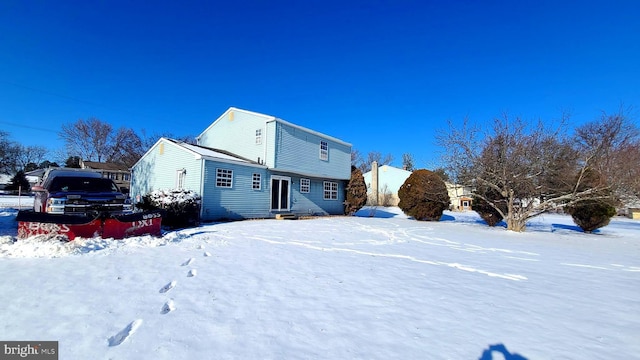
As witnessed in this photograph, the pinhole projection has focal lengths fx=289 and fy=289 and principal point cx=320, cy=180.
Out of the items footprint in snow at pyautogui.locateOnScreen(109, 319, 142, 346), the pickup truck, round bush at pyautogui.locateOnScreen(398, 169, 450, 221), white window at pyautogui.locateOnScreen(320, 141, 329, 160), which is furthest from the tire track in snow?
round bush at pyautogui.locateOnScreen(398, 169, 450, 221)

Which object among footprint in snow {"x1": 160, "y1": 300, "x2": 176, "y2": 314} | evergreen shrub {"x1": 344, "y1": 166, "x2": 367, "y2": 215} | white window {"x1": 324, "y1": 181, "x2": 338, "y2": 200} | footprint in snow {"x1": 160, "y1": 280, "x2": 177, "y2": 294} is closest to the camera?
footprint in snow {"x1": 160, "y1": 300, "x2": 176, "y2": 314}

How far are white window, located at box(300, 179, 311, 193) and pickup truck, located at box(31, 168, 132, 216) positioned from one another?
9.87m

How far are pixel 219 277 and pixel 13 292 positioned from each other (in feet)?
7.94

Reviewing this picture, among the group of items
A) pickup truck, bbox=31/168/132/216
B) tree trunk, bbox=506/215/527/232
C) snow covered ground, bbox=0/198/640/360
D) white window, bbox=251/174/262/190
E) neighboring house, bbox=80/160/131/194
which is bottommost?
snow covered ground, bbox=0/198/640/360

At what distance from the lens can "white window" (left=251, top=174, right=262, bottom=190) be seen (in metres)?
15.0

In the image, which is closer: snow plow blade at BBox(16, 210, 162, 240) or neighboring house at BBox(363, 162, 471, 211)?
snow plow blade at BBox(16, 210, 162, 240)

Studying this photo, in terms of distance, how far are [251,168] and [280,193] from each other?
2.48m

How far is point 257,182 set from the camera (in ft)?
Answer: 49.9

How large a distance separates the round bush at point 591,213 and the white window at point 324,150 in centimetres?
1292

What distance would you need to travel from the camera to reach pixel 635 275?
18.5ft

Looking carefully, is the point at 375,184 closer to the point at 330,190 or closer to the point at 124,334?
the point at 330,190

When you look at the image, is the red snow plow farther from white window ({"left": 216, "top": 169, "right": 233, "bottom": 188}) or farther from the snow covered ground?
white window ({"left": 216, "top": 169, "right": 233, "bottom": 188})

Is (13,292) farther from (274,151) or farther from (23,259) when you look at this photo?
(274,151)

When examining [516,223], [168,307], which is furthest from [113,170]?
[516,223]
